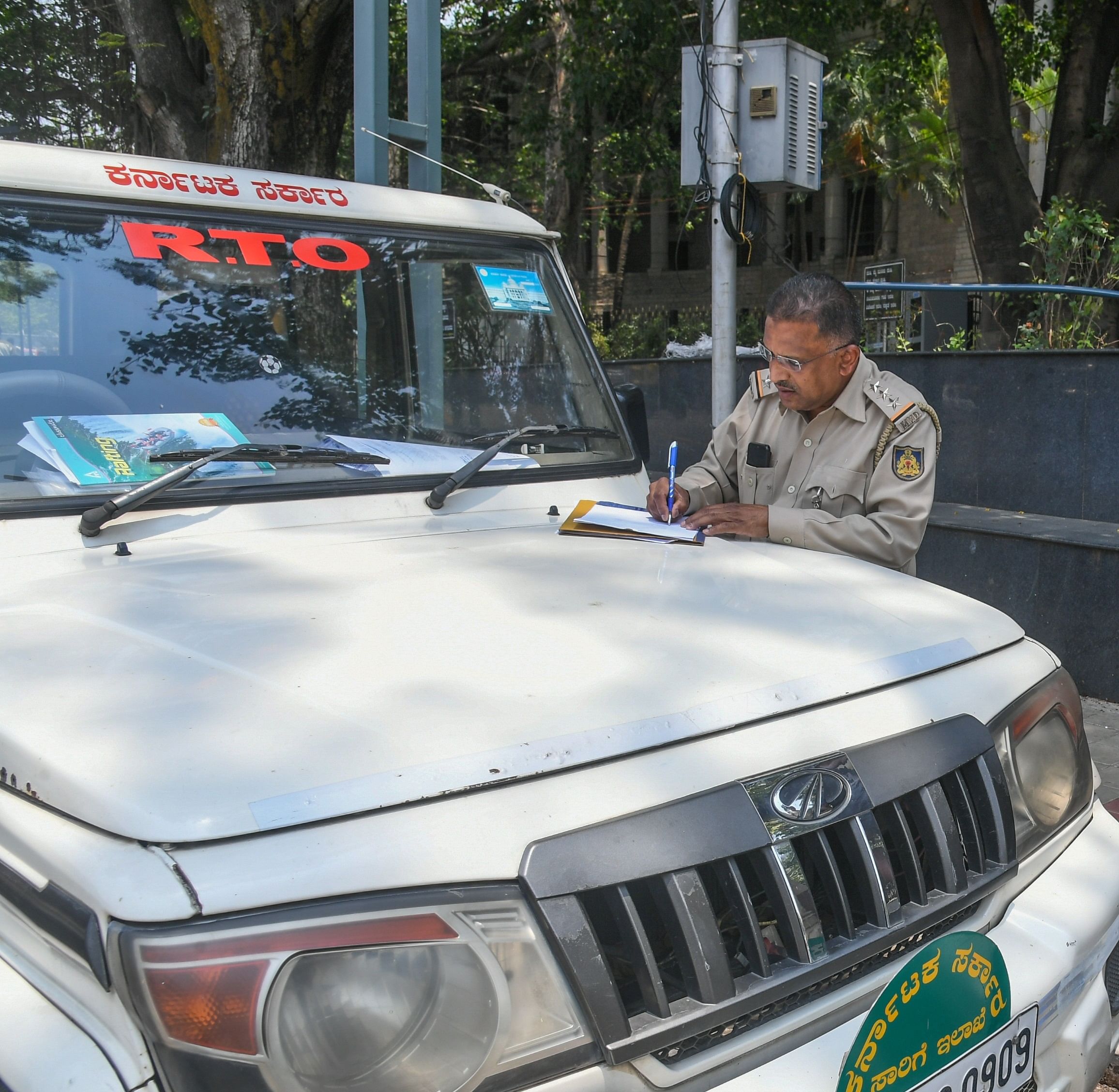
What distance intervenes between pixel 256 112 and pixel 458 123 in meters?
12.4

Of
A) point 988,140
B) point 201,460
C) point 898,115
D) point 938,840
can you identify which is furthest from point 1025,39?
point 938,840

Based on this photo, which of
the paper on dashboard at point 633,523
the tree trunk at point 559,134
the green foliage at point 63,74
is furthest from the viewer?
the green foliage at point 63,74

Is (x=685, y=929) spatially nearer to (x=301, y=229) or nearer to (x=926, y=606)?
(x=926, y=606)

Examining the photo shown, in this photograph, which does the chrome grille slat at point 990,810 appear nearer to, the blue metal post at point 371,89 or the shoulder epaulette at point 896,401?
the shoulder epaulette at point 896,401

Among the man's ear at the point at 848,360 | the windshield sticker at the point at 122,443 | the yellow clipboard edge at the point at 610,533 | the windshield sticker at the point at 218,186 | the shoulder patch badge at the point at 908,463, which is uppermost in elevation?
the windshield sticker at the point at 218,186

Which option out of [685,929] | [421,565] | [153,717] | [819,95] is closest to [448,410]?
[421,565]

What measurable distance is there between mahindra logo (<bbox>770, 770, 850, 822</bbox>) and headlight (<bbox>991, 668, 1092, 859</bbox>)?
42 centimetres

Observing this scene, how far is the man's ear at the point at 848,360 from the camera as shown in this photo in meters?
3.13

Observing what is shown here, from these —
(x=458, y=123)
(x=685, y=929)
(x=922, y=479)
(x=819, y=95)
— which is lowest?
(x=685, y=929)

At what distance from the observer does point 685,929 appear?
4.66ft

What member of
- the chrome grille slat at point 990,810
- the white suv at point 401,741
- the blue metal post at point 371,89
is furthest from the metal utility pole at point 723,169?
the chrome grille slat at point 990,810

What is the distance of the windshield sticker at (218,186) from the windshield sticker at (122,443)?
58 centimetres

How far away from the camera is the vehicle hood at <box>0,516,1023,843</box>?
1396 mm

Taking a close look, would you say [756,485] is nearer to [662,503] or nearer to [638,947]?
[662,503]
